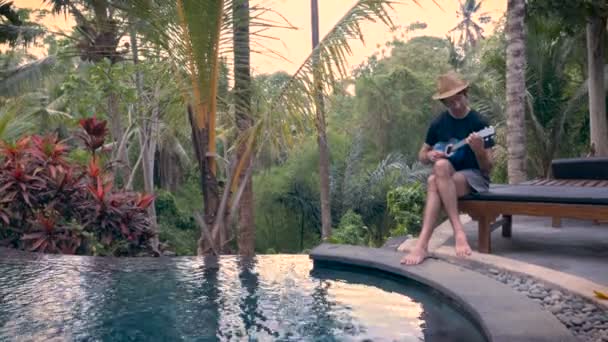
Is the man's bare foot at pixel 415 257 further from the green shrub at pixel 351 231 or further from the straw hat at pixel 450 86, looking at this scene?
the green shrub at pixel 351 231

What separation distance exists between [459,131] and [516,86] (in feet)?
12.7

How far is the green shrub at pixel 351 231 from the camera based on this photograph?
1316 cm

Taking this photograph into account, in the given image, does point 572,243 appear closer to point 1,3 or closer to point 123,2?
point 123,2

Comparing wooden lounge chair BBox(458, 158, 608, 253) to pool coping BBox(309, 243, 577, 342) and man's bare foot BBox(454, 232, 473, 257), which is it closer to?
man's bare foot BBox(454, 232, 473, 257)

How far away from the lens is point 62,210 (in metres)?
6.50

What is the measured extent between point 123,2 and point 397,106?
16.2m

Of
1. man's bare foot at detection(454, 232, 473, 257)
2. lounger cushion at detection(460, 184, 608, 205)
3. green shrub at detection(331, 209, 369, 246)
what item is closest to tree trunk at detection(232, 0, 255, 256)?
man's bare foot at detection(454, 232, 473, 257)

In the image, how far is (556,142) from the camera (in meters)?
12.5

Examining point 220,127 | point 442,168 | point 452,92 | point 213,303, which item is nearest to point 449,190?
point 442,168

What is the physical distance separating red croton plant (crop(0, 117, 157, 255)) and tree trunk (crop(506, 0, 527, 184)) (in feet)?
15.3

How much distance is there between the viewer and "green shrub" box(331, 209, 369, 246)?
13156 millimetres

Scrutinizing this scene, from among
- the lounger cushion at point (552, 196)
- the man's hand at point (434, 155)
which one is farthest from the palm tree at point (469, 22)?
the man's hand at point (434, 155)

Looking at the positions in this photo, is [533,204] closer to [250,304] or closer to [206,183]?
[250,304]

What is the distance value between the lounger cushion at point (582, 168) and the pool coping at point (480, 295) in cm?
318
